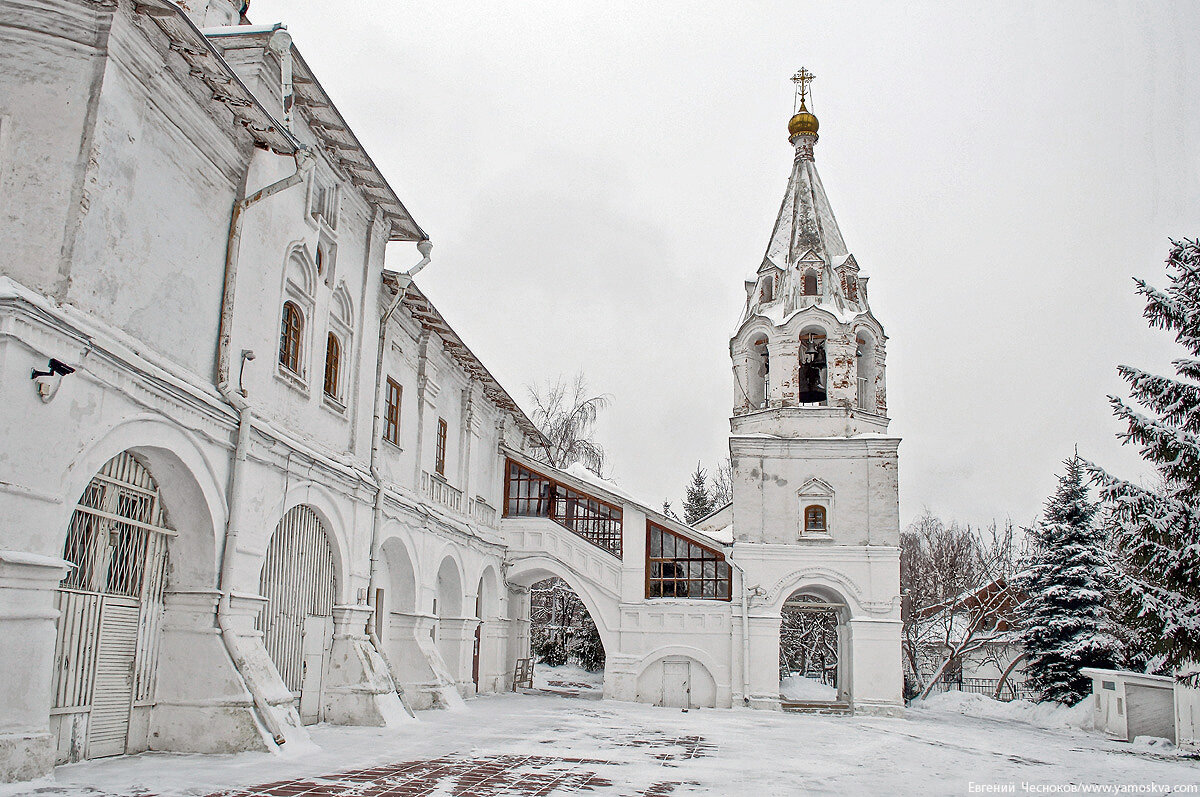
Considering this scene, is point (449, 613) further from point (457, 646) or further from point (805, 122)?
point (805, 122)

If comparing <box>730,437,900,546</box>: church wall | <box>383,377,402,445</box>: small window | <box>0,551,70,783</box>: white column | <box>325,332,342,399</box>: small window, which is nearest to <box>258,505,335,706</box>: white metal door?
<box>325,332,342,399</box>: small window

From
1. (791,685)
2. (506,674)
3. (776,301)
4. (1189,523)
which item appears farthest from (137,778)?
(791,685)

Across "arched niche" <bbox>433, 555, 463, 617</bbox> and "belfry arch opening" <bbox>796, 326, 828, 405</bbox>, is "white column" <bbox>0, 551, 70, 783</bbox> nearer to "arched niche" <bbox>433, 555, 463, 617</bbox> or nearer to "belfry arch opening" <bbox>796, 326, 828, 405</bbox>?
"arched niche" <bbox>433, 555, 463, 617</bbox>

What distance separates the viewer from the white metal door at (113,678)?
880 cm

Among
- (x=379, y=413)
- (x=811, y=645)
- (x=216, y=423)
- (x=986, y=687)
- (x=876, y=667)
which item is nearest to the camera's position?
(x=216, y=423)

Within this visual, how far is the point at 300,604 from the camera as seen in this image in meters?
12.6

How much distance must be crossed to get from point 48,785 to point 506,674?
60.6 ft

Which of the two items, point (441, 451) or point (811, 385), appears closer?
point (441, 451)

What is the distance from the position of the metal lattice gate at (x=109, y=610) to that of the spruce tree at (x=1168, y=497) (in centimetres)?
1304

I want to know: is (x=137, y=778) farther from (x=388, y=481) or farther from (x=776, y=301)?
(x=776, y=301)

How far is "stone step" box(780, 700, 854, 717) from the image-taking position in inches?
881

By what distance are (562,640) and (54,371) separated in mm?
30851

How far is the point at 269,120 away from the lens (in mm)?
9992

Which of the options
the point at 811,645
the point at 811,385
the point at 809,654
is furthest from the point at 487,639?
the point at 809,654
